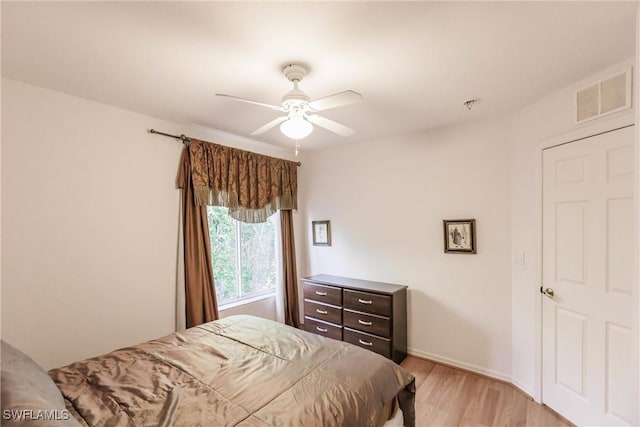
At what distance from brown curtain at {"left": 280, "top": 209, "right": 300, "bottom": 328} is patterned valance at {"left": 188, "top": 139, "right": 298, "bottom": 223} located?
23 centimetres

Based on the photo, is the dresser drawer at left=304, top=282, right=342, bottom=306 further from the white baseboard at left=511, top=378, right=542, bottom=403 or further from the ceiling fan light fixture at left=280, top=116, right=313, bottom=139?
the ceiling fan light fixture at left=280, top=116, right=313, bottom=139

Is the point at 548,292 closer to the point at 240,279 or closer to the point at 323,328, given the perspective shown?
the point at 323,328

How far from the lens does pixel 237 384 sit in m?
1.51

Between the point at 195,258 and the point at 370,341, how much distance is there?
6.48 feet

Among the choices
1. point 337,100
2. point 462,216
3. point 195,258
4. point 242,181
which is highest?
point 337,100

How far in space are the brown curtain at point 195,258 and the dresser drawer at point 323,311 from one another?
3.52 feet

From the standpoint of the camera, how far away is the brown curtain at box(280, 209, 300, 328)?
384cm

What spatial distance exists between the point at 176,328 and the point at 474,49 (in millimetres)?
3229

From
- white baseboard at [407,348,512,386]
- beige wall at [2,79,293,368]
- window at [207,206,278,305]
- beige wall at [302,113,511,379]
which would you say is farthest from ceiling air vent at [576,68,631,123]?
beige wall at [2,79,293,368]

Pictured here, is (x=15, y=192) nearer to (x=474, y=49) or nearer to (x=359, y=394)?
(x=359, y=394)

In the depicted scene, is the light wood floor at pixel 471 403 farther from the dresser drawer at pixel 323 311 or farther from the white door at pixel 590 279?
the dresser drawer at pixel 323 311

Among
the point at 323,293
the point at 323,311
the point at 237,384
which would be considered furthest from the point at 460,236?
the point at 237,384

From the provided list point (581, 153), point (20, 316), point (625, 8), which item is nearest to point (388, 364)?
point (581, 153)

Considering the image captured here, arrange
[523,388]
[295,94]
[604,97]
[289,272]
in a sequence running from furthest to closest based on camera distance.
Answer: [289,272], [523,388], [604,97], [295,94]
